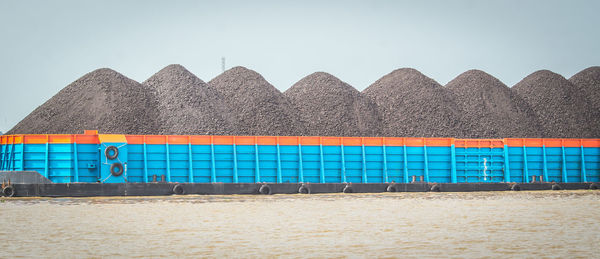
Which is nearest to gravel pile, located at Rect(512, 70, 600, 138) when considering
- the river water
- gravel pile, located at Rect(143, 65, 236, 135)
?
gravel pile, located at Rect(143, 65, 236, 135)

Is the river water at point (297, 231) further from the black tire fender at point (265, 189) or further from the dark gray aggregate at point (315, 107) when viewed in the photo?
the dark gray aggregate at point (315, 107)

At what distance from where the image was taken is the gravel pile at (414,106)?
1951 inches

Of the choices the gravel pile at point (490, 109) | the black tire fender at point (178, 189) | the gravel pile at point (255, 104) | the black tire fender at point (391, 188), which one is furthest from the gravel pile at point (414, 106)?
the black tire fender at point (178, 189)

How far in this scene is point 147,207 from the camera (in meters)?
16.6

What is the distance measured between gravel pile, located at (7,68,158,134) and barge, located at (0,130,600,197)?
20.9m

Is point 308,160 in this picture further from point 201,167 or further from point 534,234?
point 534,234

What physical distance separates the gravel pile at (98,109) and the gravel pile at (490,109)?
25.6 metres

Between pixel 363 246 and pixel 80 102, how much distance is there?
43.0 meters

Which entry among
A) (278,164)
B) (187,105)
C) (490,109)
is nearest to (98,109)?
(187,105)

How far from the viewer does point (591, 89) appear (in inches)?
2464

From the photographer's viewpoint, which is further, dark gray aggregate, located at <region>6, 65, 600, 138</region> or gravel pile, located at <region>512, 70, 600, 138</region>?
gravel pile, located at <region>512, 70, 600, 138</region>

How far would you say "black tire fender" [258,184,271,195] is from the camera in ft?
77.4

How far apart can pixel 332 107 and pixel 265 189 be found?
28651 millimetres

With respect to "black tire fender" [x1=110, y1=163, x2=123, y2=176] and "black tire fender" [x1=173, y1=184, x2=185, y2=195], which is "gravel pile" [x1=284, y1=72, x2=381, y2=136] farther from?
"black tire fender" [x1=110, y1=163, x2=123, y2=176]
